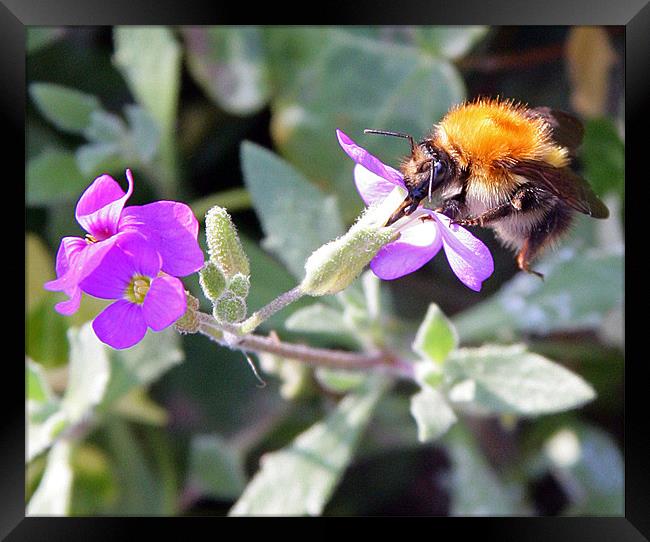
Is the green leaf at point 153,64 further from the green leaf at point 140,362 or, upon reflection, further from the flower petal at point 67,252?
the flower petal at point 67,252

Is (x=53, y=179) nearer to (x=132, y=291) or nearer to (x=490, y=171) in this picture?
(x=132, y=291)

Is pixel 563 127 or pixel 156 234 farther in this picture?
pixel 563 127

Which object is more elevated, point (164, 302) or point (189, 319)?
point (164, 302)

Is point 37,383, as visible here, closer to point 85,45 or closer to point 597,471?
point 85,45

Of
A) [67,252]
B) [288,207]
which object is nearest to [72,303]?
[67,252]

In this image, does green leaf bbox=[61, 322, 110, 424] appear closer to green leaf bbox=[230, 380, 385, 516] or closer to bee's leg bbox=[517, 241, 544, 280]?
green leaf bbox=[230, 380, 385, 516]

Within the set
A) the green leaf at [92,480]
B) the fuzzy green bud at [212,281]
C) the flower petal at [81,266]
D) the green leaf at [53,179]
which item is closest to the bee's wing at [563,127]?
the fuzzy green bud at [212,281]

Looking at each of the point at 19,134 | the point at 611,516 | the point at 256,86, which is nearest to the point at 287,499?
the point at 611,516
